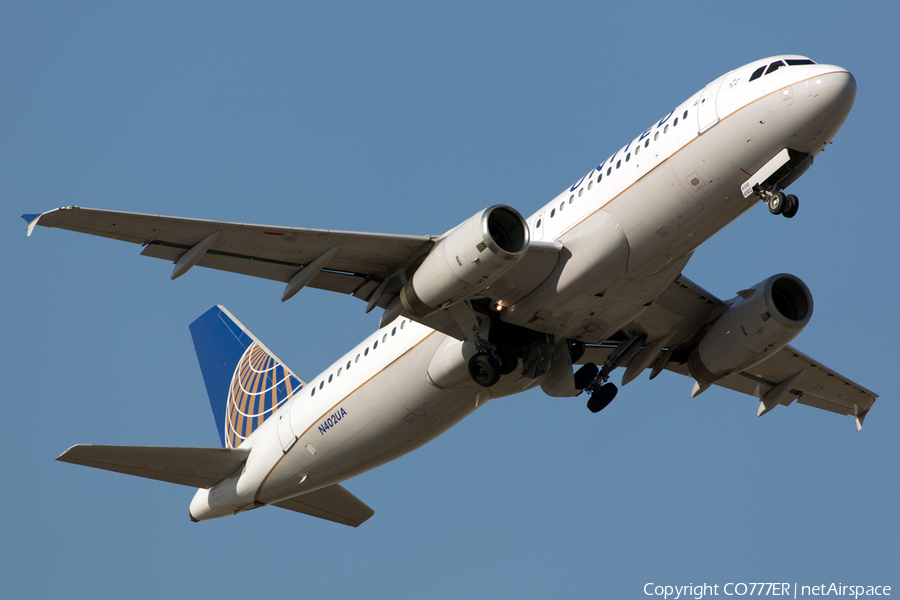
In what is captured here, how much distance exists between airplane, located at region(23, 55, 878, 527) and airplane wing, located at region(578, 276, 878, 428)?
60mm

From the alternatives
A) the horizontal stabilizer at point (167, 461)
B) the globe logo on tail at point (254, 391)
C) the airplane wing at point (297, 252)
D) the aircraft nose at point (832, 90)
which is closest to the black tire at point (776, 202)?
the aircraft nose at point (832, 90)

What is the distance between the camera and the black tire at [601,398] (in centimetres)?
2417

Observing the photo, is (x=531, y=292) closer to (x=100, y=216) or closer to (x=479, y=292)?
(x=479, y=292)

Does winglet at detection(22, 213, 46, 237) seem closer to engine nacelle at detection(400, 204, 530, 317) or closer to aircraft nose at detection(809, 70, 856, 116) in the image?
engine nacelle at detection(400, 204, 530, 317)

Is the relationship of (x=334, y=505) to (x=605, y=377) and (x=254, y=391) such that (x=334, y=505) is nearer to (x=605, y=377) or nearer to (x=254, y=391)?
(x=254, y=391)

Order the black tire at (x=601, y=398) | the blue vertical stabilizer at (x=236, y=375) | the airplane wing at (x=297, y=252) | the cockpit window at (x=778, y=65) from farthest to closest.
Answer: the blue vertical stabilizer at (x=236, y=375) < the black tire at (x=601, y=398) < the cockpit window at (x=778, y=65) < the airplane wing at (x=297, y=252)

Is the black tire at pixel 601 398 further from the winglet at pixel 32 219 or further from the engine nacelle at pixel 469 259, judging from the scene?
the winglet at pixel 32 219

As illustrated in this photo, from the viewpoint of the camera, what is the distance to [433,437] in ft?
79.3

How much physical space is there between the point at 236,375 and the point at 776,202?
1786 cm

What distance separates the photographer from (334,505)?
2750 cm

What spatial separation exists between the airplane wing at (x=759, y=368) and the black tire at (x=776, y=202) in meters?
5.03

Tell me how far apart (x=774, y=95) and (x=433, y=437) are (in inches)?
452

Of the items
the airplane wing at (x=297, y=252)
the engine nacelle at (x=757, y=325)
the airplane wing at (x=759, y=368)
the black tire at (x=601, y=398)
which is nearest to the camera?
the airplane wing at (x=297, y=252)

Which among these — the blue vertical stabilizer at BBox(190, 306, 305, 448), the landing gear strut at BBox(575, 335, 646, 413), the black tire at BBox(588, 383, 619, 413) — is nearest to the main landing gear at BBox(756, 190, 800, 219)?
the landing gear strut at BBox(575, 335, 646, 413)
